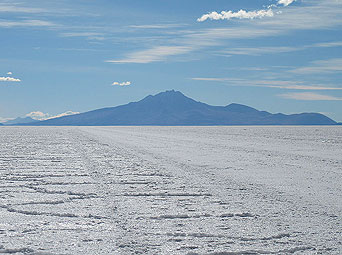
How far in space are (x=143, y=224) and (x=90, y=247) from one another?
94cm

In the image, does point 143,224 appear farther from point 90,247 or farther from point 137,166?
point 137,166

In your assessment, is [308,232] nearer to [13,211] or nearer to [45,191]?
[13,211]

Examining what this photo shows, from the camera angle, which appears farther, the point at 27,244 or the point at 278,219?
the point at 278,219

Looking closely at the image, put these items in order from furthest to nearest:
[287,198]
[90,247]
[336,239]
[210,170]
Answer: [210,170], [287,198], [336,239], [90,247]

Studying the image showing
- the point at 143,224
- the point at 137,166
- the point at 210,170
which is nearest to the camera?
the point at 143,224

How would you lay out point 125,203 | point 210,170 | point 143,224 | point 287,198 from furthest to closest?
1. point 210,170
2. point 287,198
3. point 125,203
4. point 143,224

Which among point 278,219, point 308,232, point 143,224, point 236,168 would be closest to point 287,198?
point 278,219

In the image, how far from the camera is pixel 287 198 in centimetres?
640

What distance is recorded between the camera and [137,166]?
10.8 m

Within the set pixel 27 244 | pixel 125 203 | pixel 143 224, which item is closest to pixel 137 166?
pixel 125 203

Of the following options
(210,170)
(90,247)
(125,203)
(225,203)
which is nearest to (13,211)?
(125,203)

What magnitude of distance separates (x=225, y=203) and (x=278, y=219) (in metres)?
A: 1.05

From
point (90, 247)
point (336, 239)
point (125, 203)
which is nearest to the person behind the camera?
point (90, 247)

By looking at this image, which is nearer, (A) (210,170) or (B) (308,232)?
(B) (308,232)
